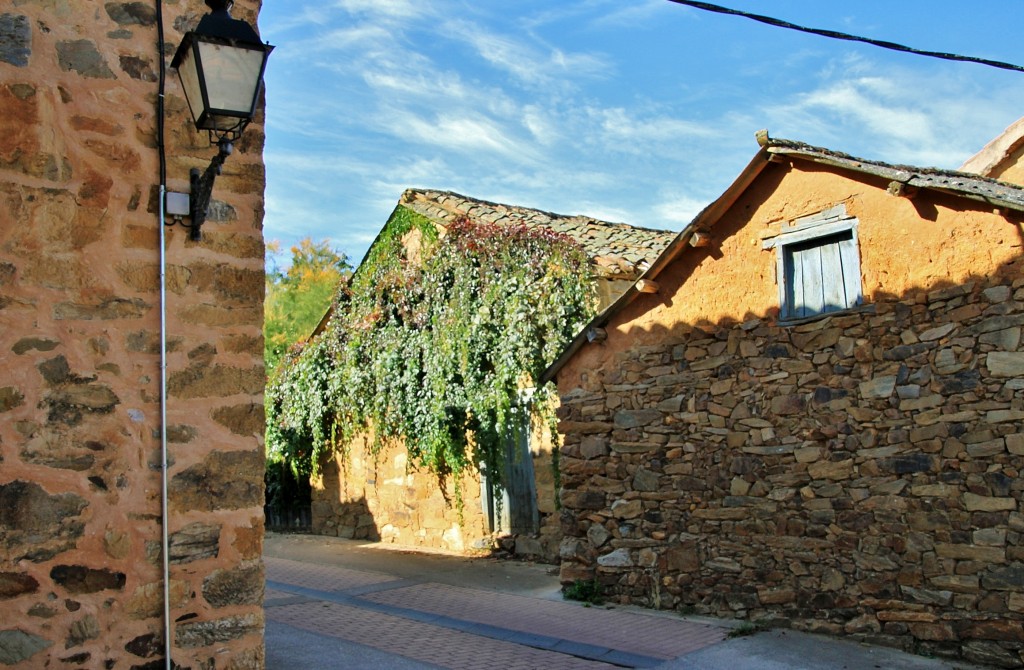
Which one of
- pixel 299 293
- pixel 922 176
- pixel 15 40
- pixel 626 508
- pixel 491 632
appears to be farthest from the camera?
pixel 299 293

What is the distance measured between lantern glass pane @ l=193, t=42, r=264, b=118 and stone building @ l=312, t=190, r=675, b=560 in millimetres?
7360

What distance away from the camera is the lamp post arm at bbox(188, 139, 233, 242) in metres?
4.03

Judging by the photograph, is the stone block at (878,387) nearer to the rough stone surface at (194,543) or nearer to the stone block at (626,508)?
the stone block at (626,508)

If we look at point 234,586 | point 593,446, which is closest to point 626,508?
point 593,446

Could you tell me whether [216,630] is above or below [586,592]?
above

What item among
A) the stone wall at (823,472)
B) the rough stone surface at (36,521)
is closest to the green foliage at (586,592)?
the stone wall at (823,472)

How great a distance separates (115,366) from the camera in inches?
155

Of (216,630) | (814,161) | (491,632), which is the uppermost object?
(814,161)

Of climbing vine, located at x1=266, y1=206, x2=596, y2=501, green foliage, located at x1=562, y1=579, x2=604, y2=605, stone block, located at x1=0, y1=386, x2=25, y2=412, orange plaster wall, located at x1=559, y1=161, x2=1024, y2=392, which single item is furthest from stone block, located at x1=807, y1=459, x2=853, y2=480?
stone block, located at x1=0, y1=386, x2=25, y2=412

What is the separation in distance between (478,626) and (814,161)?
4.87m

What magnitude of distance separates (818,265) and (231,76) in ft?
17.3

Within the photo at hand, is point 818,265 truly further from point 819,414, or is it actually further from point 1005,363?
point 1005,363

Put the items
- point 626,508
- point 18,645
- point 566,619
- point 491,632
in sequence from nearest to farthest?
point 18,645
point 491,632
point 566,619
point 626,508

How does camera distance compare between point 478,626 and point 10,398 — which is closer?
point 10,398
